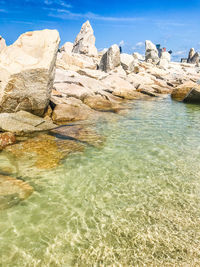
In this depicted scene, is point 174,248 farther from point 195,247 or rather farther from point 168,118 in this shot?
point 168,118

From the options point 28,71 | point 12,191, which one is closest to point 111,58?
point 28,71

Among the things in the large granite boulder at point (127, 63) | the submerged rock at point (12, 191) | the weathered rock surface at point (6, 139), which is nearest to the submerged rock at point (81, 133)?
the weathered rock surface at point (6, 139)

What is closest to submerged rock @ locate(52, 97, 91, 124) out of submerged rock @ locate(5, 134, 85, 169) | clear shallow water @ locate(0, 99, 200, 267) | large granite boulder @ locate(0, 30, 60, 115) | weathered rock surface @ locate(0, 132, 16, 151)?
large granite boulder @ locate(0, 30, 60, 115)

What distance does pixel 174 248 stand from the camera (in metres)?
3.60

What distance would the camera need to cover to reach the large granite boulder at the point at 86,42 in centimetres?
5795

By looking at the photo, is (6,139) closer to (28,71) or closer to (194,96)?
(28,71)

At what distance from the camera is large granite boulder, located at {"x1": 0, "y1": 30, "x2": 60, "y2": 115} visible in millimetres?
9734

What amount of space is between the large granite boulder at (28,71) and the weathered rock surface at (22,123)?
0.62m

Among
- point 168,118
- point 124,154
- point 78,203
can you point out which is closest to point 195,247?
point 78,203

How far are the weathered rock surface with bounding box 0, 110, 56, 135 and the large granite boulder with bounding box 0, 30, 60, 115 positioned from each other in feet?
2.04

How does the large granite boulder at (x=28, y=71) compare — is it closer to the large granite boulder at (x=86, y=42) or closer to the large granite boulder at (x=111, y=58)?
the large granite boulder at (x=111, y=58)

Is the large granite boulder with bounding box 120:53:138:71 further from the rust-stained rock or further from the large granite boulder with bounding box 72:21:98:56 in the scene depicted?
the rust-stained rock

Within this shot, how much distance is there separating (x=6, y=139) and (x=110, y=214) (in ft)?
17.7

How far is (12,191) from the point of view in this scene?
16.0 ft
